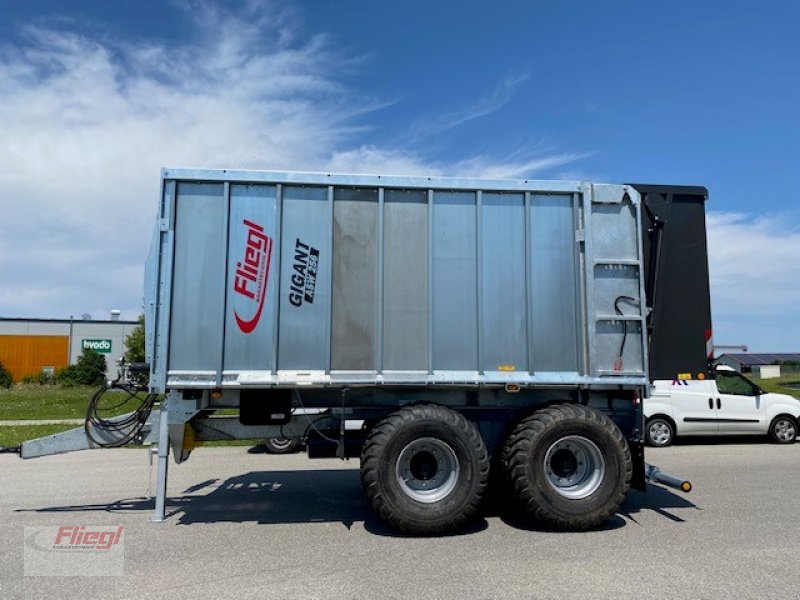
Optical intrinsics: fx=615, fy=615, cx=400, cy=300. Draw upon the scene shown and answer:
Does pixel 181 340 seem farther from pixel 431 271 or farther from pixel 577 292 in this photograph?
pixel 577 292

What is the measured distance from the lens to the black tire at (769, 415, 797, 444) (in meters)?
12.7

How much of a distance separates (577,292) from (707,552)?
2.77 m

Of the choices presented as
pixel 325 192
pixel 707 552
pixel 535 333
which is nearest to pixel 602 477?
pixel 707 552

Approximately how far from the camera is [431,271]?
6609mm

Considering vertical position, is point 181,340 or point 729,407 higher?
point 181,340

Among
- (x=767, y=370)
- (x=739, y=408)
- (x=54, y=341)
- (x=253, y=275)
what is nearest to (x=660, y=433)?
(x=739, y=408)

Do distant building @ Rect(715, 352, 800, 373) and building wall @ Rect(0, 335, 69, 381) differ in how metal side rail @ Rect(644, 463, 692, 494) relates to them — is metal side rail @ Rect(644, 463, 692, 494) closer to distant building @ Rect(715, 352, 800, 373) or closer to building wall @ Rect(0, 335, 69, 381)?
building wall @ Rect(0, 335, 69, 381)

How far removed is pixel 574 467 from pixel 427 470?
1571mm

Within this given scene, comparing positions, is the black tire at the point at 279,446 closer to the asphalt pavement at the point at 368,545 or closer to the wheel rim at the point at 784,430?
the asphalt pavement at the point at 368,545

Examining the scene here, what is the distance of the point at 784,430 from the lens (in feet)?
41.9

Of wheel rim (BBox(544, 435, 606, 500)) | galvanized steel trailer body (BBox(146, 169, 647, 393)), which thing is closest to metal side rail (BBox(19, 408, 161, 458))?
galvanized steel trailer body (BBox(146, 169, 647, 393))

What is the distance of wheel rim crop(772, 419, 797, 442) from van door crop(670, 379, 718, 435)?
4.45 ft

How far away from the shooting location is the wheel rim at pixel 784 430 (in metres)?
12.7

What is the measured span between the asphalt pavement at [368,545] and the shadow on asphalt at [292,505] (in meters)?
0.03
